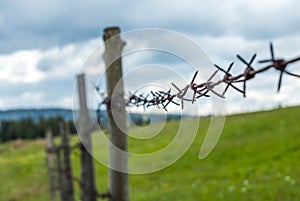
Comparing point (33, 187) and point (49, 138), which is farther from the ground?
point (49, 138)

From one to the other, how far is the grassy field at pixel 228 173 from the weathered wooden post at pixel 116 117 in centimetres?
503

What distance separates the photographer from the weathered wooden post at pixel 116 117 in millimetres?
3379

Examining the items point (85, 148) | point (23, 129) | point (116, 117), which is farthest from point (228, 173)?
point (23, 129)

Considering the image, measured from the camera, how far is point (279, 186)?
8992 millimetres

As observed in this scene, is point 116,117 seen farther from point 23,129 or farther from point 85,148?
point 23,129

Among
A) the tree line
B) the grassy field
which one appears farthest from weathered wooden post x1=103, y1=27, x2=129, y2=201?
the tree line

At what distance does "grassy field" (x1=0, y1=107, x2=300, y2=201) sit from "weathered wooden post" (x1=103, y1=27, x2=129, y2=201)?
503 centimetres

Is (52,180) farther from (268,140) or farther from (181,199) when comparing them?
(268,140)

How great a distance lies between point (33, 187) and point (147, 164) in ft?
47.2

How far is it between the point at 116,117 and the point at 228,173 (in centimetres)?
1014

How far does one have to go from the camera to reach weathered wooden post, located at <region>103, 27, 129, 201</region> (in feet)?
11.1

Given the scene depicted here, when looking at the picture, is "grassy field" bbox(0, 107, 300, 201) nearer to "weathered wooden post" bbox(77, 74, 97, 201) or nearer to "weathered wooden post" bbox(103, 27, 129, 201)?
"weathered wooden post" bbox(77, 74, 97, 201)

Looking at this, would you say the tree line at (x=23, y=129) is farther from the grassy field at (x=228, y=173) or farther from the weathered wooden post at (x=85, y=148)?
the weathered wooden post at (x=85, y=148)

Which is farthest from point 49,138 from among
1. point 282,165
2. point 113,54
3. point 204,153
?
point 204,153
